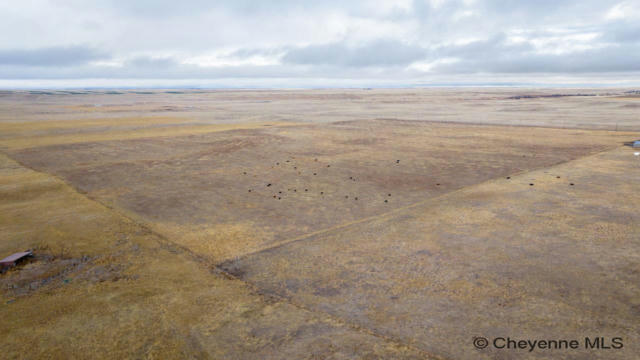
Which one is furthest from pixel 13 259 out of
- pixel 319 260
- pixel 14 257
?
pixel 319 260

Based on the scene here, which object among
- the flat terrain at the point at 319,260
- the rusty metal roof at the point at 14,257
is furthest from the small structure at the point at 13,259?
the flat terrain at the point at 319,260

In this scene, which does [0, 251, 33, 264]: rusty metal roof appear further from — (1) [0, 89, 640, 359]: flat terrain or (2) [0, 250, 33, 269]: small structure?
Answer: (1) [0, 89, 640, 359]: flat terrain

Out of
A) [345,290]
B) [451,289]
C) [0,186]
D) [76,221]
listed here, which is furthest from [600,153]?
[0,186]

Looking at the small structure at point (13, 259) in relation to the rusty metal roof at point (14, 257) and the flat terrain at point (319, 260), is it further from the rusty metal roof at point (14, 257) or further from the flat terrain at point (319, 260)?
the flat terrain at point (319, 260)

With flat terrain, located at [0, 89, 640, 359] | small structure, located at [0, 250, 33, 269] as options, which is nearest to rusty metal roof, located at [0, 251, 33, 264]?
small structure, located at [0, 250, 33, 269]

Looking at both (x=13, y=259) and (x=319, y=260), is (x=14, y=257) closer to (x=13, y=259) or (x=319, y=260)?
(x=13, y=259)

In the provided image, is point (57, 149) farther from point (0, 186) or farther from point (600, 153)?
point (600, 153)
